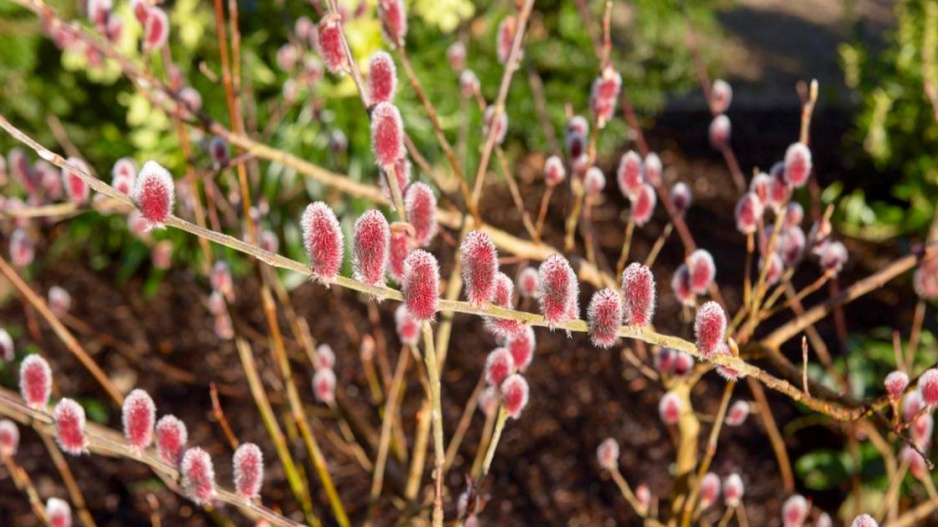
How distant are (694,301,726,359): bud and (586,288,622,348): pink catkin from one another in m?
0.11

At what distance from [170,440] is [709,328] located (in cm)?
68

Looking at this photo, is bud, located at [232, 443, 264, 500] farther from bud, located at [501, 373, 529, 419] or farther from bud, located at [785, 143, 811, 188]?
bud, located at [785, 143, 811, 188]

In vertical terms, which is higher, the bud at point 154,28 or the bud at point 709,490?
the bud at point 154,28

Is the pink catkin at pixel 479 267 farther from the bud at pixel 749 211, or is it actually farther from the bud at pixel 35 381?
the bud at pixel 749 211

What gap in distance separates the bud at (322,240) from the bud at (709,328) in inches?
15.7

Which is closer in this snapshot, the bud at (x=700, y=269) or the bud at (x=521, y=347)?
the bud at (x=521, y=347)

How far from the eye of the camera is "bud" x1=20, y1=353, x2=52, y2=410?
1.36 m

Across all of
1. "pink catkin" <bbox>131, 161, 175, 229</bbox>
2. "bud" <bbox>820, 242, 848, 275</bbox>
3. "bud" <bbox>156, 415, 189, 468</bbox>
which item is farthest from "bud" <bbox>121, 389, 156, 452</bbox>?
"bud" <bbox>820, 242, 848, 275</bbox>

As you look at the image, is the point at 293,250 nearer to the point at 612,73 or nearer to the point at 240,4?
the point at 240,4

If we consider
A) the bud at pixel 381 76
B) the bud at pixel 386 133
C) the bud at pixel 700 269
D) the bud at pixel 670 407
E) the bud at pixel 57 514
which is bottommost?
the bud at pixel 57 514

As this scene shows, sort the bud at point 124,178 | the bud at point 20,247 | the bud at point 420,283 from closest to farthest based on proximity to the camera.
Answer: the bud at point 420,283, the bud at point 124,178, the bud at point 20,247

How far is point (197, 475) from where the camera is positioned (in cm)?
127

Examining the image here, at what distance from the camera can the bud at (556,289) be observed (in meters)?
1.05

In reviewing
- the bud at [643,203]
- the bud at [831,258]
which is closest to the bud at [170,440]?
the bud at [643,203]
